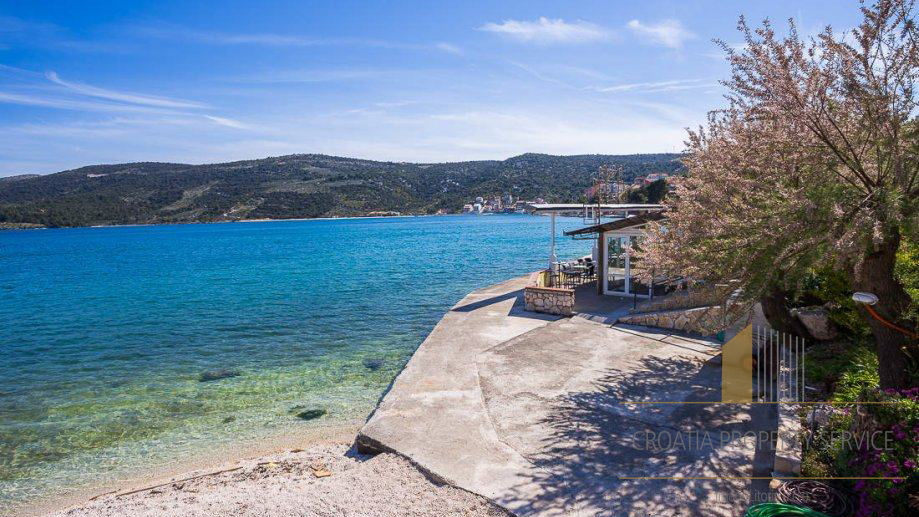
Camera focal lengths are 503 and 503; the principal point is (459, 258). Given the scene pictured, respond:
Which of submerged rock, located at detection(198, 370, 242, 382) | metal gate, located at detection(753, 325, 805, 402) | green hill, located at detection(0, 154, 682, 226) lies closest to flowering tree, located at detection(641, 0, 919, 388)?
metal gate, located at detection(753, 325, 805, 402)

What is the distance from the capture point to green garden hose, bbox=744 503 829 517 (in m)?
4.43

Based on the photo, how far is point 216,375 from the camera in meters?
13.3

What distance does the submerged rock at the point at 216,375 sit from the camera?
13.1 meters

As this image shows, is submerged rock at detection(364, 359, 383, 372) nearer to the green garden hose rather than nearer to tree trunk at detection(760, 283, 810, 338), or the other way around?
tree trunk at detection(760, 283, 810, 338)

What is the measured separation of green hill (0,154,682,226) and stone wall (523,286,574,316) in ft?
342

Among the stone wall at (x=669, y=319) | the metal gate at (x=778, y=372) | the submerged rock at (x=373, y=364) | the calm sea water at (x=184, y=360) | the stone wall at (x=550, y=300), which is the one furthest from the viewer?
the stone wall at (x=550, y=300)

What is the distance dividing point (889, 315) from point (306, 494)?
24.3 feet

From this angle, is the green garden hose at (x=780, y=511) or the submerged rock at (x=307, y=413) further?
the submerged rock at (x=307, y=413)

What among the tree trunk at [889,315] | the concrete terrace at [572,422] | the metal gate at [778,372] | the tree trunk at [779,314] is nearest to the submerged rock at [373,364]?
the concrete terrace at [572,422]

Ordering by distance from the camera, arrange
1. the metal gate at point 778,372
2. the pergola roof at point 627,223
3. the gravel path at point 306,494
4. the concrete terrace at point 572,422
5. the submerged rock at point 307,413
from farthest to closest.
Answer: the pergola roof at point 627,223
the submerged rock at point 307,413
the metal gate at point 778,372
the gravel path at point 306,494
the concrete terrace at point 572,422

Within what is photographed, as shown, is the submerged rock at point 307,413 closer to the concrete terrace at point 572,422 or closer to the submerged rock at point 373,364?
the concrete terrace at point 572,422

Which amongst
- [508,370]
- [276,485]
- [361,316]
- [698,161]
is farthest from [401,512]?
[361,316]

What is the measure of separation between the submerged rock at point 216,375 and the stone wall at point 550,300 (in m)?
8.35

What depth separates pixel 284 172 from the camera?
162 meters
